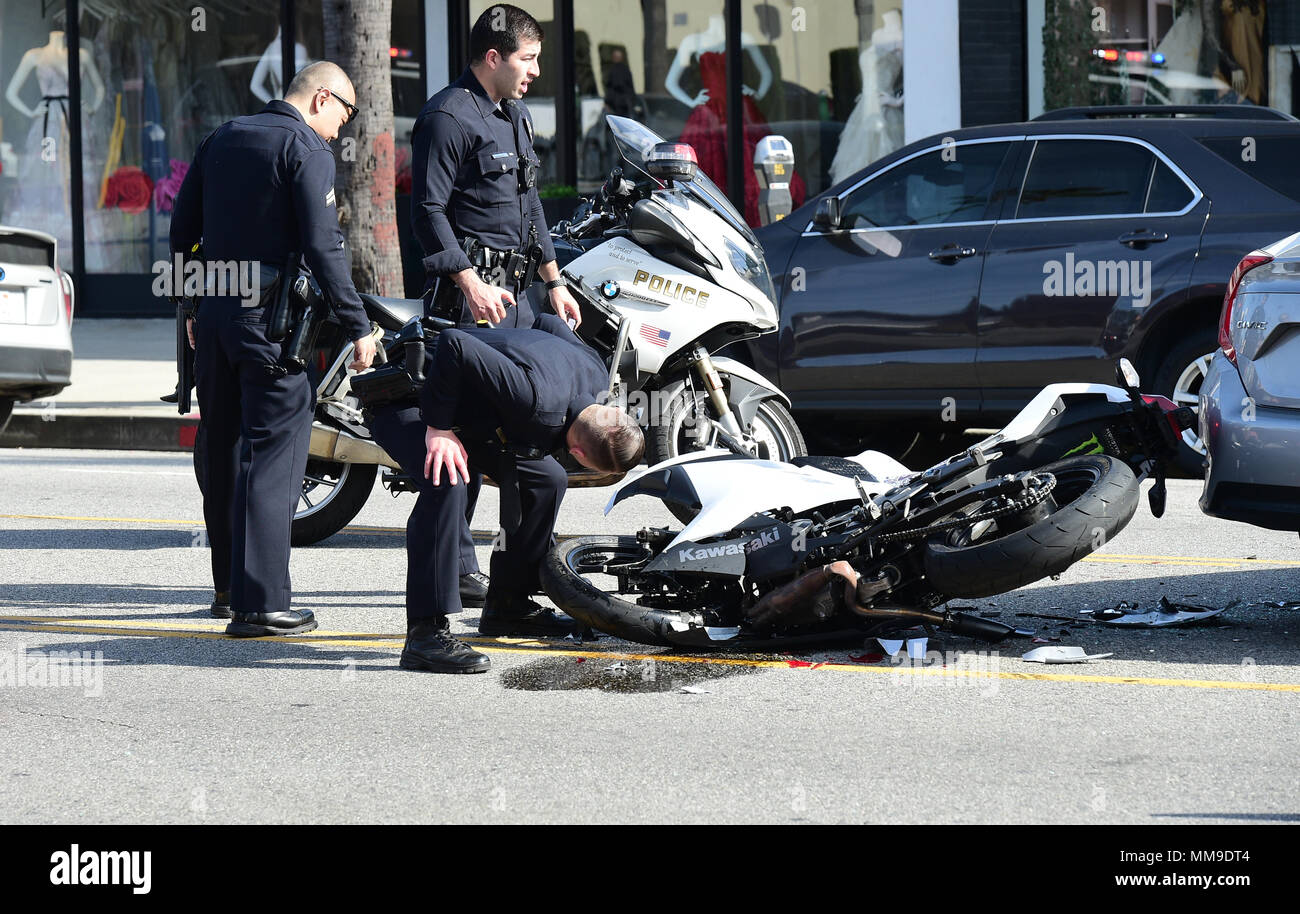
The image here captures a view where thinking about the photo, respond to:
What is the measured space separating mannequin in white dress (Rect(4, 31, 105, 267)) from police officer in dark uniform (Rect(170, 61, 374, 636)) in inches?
548

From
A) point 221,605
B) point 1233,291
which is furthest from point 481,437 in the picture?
point 1233,291

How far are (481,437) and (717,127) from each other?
12059 millimetres

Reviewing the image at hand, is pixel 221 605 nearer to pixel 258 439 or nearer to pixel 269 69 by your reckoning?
pixel 258 439

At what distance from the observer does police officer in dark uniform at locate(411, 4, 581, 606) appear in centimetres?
682

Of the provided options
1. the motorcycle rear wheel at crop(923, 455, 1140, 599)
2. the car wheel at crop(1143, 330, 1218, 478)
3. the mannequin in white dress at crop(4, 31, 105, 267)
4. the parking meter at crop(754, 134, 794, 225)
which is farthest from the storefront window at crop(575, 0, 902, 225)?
the motorcycle rear wheel at crop(923, 455, 1140, 599)

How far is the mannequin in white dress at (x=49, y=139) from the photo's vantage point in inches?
774

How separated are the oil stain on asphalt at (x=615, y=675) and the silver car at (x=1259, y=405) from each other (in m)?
1.67

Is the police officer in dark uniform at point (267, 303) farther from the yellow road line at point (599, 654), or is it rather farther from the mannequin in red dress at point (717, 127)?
the mannequin in red dress at point (717, 127)

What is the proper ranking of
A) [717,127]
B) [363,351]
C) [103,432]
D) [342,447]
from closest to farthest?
[363,351] → [342,447] → [103,432] → [717,127]

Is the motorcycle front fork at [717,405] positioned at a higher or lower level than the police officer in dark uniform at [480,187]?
lower

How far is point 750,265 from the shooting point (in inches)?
328

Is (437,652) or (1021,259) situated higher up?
(1021,259)

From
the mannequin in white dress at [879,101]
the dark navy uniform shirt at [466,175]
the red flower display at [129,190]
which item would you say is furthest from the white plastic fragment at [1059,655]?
the red flower display at [129,190]

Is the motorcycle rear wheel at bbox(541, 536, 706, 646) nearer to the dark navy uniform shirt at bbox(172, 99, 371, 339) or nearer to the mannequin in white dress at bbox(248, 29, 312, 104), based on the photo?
the dark navy uniform shirt at bbox(172, 99, 371, 339)
